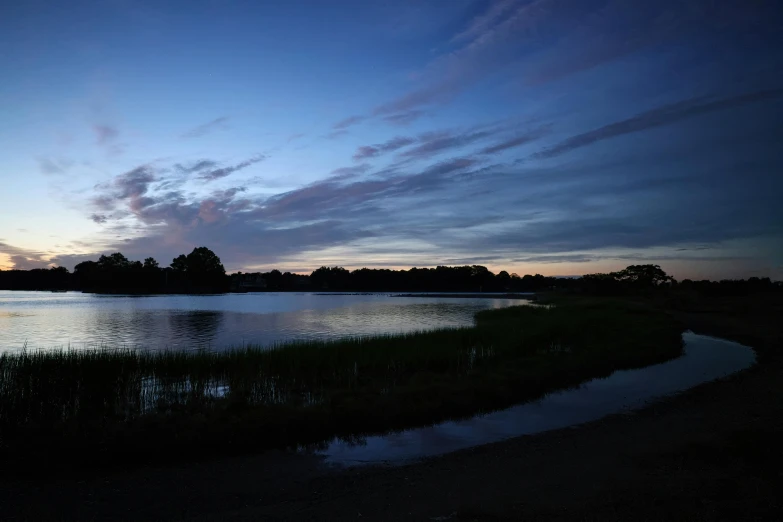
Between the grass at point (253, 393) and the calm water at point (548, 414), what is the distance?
766mm

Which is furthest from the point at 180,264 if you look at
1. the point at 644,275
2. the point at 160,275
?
the point at 644,275

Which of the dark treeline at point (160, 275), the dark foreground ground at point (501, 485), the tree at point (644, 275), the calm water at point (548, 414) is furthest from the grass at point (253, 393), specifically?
the dark treeline at point (160, 275)

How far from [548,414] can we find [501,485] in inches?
284

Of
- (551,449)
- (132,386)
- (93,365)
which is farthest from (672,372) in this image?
(93,365)

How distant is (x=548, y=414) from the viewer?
14336mm

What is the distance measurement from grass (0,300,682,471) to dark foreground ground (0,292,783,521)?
1.21 metres

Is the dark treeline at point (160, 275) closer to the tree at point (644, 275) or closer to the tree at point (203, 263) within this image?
the tree at point (203, 263)

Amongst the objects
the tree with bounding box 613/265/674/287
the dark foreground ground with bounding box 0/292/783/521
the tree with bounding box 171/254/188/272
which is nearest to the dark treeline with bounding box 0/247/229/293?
the tree with bounding box 171/254/188/272

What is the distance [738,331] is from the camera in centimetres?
3541

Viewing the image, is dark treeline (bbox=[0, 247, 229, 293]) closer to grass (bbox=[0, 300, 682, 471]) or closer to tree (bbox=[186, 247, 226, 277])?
tree (bbox=[186, 247, 226, 277])

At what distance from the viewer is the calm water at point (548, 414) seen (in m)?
11.2

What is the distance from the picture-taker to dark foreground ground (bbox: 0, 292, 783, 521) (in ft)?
22.0

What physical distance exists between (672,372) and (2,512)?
934 inches

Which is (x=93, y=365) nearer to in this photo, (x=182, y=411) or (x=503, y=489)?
(x=182, y=411)
